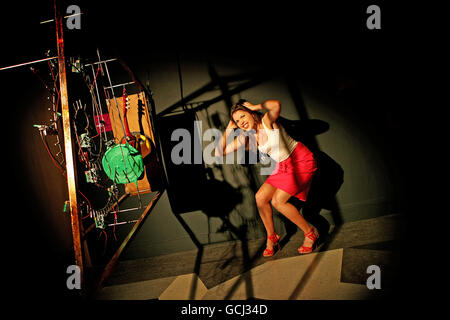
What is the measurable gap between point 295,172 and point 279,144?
1.31 feet

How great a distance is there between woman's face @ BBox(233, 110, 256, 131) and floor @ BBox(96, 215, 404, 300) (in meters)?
1.72

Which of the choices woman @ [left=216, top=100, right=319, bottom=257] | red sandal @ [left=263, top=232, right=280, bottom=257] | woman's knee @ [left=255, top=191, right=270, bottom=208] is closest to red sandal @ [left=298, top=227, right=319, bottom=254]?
woman @ [left=216, top=100, right=319, bottom=257]

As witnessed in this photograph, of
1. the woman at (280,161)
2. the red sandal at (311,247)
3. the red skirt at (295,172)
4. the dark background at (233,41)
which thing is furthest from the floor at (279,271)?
the red skirt at (295,172)

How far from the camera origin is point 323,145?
347 cm

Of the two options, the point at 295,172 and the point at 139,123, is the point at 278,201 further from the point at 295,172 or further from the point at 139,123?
the point at 139,123

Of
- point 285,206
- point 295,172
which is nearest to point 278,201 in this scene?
point 285,206

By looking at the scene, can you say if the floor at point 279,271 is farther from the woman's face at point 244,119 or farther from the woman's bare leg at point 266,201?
the woman's face at point 244,119

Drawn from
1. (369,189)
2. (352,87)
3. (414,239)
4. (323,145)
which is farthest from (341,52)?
(414,239)

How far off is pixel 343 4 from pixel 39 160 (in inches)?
183

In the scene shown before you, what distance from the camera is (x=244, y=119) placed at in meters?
2.76

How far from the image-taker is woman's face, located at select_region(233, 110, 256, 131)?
2762 mm

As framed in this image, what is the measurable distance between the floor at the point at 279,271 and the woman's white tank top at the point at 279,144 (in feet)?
4.21

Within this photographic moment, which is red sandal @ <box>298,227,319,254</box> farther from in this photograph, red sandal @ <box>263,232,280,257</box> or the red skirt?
the red skirt

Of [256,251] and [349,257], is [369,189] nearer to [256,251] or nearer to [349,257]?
[349,257]
